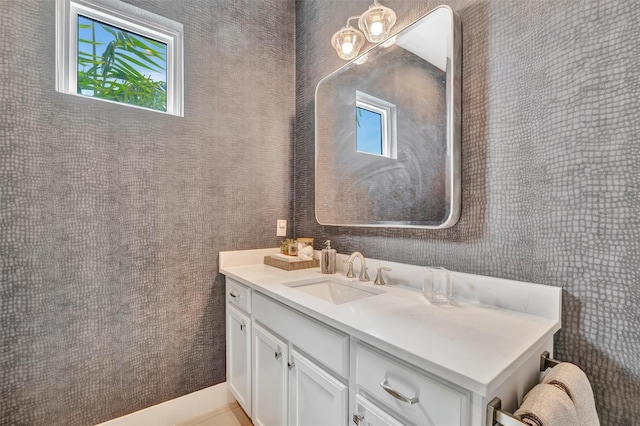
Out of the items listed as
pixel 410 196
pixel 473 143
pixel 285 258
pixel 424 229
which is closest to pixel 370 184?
pixel 410 196

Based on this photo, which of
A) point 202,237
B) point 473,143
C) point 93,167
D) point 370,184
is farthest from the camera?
point 202,237

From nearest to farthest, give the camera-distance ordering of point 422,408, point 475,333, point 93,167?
point 422,408 < point 475,333 < point 93,167

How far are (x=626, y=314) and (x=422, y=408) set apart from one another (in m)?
0.66

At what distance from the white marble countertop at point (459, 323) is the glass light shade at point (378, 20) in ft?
3.82

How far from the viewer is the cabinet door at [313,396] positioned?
93 centimetres

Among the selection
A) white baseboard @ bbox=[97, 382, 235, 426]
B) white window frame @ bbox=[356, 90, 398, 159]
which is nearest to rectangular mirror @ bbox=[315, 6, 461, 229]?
white window frame @ bbox=[356, 90, 398, 159]

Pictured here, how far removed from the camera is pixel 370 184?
1547mm

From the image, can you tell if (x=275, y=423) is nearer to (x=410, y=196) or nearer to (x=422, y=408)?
(x=422, y=408)

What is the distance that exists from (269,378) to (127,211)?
43.7 inches

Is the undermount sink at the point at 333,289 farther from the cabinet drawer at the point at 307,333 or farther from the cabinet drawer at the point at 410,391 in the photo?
the cabinet drawer at the point at 410,391

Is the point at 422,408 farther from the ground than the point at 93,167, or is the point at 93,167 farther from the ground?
the point at 93,167

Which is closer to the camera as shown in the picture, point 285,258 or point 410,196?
point 410,196

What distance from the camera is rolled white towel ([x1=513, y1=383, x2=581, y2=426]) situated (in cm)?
63

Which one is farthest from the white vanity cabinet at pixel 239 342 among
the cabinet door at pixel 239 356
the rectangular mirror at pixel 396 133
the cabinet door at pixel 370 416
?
the cabinet door at pixel 370 416
